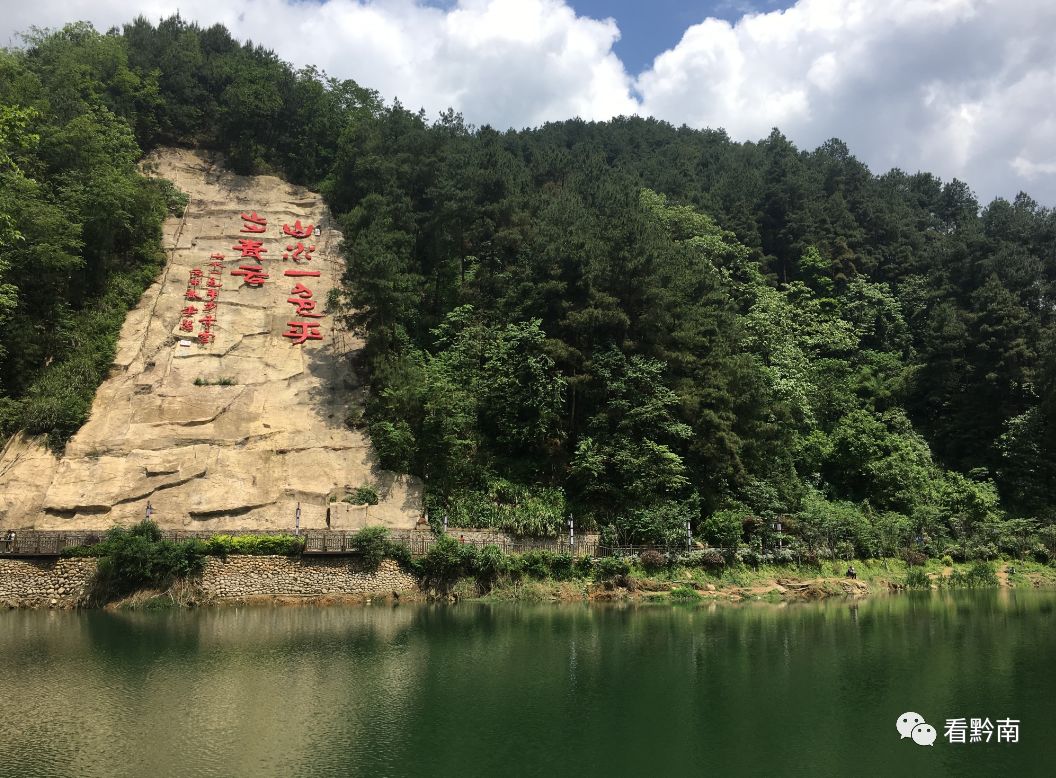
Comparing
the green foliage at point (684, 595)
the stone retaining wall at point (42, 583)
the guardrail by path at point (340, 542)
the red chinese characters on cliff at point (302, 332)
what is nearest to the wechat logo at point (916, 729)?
the green foliage at point (684, 595)

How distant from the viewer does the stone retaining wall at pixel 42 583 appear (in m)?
22.0

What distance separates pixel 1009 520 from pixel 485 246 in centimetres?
2567

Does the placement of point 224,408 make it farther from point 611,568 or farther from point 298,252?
point 611,568

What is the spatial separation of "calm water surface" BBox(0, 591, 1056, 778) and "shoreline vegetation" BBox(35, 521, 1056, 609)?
4.28 ft

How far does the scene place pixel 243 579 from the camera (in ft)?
75.3

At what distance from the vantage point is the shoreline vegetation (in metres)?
22.2

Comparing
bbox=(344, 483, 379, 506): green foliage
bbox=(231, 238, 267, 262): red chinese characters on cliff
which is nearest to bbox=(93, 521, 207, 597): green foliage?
bbox=(344, 483, 379, 506): green foliage

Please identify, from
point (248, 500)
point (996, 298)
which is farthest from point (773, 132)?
point (248, 500)

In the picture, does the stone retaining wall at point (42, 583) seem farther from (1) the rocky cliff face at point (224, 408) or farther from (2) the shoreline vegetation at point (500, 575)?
(1) the rocky cliff face at point (224, 408)

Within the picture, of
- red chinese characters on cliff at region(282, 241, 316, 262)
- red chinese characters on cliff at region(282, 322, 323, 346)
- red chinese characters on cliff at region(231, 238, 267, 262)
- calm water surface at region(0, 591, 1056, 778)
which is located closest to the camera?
calm water surface at region(0, 591, 1056, 778)

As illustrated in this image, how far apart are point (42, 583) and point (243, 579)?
18.0 feet

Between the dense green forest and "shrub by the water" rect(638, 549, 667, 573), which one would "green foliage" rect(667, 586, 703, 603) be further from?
the dense green forest

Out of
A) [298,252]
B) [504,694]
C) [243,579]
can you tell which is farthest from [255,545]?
[298,252]

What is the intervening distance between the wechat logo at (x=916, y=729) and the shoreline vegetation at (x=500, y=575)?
42.7ft
